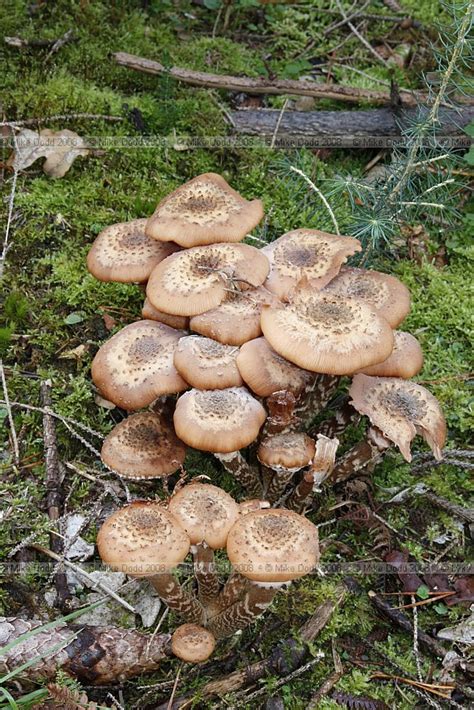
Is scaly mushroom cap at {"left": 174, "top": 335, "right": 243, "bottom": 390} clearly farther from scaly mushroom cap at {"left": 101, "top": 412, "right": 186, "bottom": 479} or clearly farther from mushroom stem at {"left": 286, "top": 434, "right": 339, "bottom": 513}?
mushroom stem at {"left": 286, "top": 434, "right": 339, "bottom": 513}

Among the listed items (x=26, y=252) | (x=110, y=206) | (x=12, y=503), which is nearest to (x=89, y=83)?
(x=110, y=206)

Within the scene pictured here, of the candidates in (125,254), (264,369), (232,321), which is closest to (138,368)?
(232,321)

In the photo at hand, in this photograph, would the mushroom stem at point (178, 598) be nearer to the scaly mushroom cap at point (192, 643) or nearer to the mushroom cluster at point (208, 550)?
the mushroom cluster at point (208, 550)

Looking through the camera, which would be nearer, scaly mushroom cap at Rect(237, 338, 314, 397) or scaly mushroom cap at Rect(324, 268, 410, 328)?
scaly mushroom cap at Rect(237, 338, 314, 397)

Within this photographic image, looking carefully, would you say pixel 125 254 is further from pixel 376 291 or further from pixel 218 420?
pixel 376 291

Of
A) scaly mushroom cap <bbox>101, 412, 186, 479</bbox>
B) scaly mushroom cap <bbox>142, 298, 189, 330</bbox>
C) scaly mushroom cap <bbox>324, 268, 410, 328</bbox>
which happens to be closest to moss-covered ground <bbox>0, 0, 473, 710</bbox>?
scaly mushroom cap <bbox>101, 412, 186, 479</bbox>

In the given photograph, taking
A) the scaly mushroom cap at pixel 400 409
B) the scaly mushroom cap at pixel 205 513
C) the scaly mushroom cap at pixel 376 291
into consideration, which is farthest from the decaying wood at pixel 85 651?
the scaly mushroom cap at pixel 376 291

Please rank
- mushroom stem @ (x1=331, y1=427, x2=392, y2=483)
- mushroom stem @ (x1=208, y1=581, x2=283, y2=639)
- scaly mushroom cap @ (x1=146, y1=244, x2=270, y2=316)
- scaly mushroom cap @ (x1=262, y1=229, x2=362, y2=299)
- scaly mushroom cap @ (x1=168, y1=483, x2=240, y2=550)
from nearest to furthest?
scaly mushroom cap @ (x1=168, y1=483, x2=240, y2=550)
mushroom stem @ (x1=208, y1=581, x2=283, y2=639)
scaly mushroom cap @ (x1=146, y1=244, x2=270, y2=316)
mushroom stem @ (x1=331, y1=427, x2=392, y2=483)
scaly mushroom cap @ (x1=262, y1=229, x2=362, y2=299)
